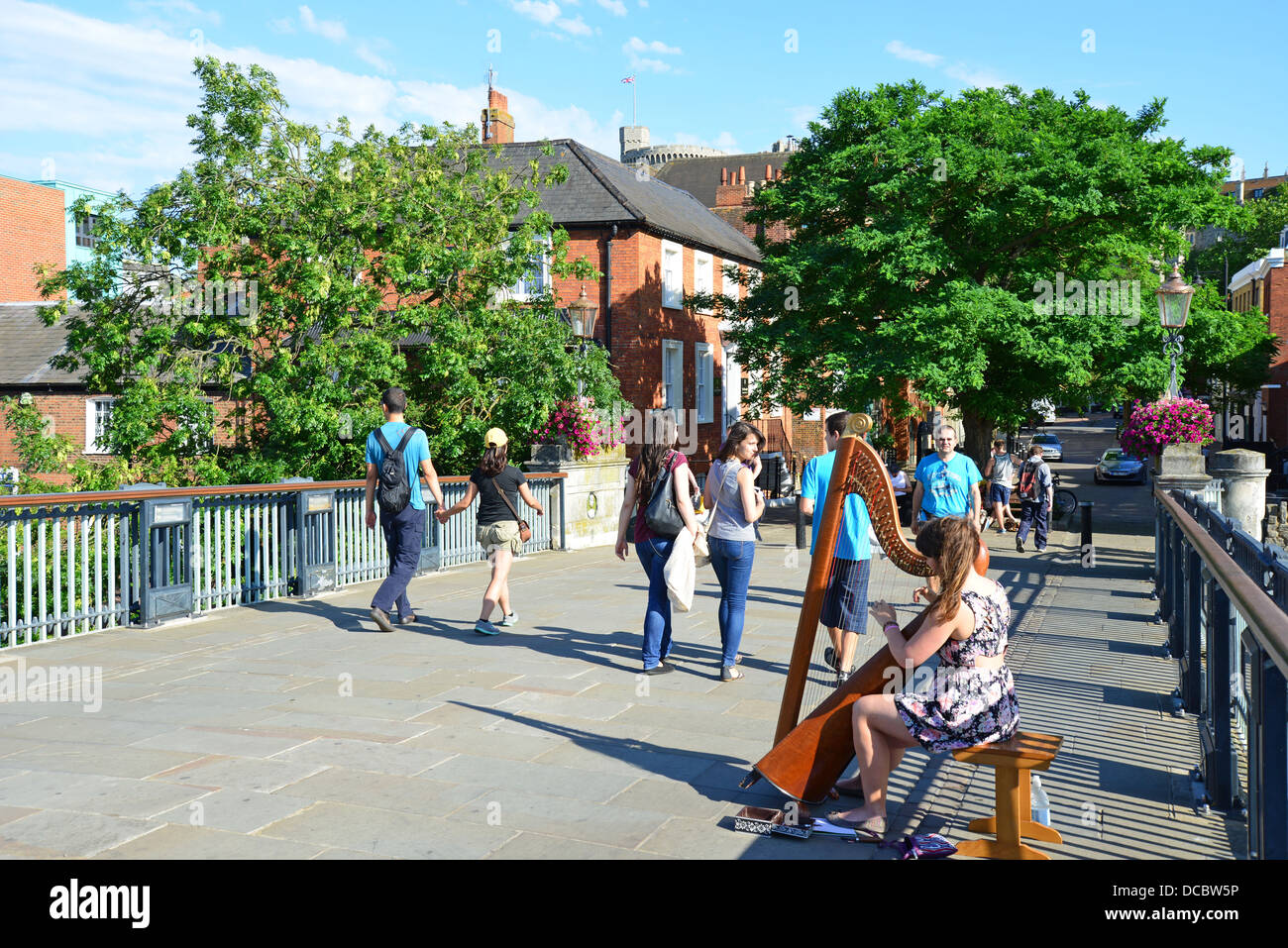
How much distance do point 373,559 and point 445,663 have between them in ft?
17.0

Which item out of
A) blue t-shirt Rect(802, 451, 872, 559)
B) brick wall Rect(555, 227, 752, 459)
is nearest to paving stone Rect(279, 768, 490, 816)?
blue t-shirt Rect(802, 451, 872, 559)

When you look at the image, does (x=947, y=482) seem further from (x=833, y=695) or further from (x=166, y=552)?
(x=166, y=552)

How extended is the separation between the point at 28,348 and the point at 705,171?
37087 millimetres

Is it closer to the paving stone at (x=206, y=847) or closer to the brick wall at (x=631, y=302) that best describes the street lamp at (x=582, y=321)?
the brick wall at (x=631, y=302)

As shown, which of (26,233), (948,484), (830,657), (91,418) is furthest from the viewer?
(26,233)

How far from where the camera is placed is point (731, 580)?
7742mm

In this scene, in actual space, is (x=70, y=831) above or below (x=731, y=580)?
below

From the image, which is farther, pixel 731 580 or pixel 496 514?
pixel 496 514

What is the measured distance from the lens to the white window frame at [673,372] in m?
28.5

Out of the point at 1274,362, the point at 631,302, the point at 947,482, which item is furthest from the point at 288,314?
the point at 1274,362

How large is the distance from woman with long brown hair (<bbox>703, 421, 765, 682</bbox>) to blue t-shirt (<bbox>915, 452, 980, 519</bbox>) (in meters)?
1.50

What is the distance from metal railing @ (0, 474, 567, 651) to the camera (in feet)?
29.3

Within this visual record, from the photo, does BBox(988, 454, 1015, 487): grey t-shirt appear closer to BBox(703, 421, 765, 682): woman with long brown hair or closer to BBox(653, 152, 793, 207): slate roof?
BBox(703, 421, 765, 682): woman with long brown hair
